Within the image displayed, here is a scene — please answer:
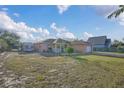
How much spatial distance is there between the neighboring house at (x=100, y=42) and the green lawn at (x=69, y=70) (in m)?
0.15

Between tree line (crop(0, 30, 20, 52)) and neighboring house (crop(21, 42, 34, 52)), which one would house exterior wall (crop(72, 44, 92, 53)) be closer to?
neighboring house (crop(21, 42, 34, 52))

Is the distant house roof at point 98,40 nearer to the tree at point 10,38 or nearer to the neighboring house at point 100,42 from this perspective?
the neighboring house at point 100,42

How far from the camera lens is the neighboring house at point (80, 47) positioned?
5.79 metres

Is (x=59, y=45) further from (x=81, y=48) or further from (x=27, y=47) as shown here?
(x=27, y=47)

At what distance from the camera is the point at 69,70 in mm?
5742

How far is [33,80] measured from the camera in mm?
5652

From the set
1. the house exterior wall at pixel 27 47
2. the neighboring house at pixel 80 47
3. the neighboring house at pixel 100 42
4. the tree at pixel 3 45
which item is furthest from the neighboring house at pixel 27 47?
the neighboring house at pixel 100 42

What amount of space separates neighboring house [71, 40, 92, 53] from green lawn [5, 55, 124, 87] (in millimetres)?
85

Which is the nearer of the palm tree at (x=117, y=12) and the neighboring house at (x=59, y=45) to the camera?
the palm tree at (x=117, y=12)

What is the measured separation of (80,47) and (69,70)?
1.17 ft

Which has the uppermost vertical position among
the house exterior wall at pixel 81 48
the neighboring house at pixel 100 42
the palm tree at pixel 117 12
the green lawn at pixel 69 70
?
the palm tree at pixel 117 12

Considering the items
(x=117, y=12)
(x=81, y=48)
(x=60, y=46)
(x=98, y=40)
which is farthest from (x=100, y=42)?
(x=60, y=46)
